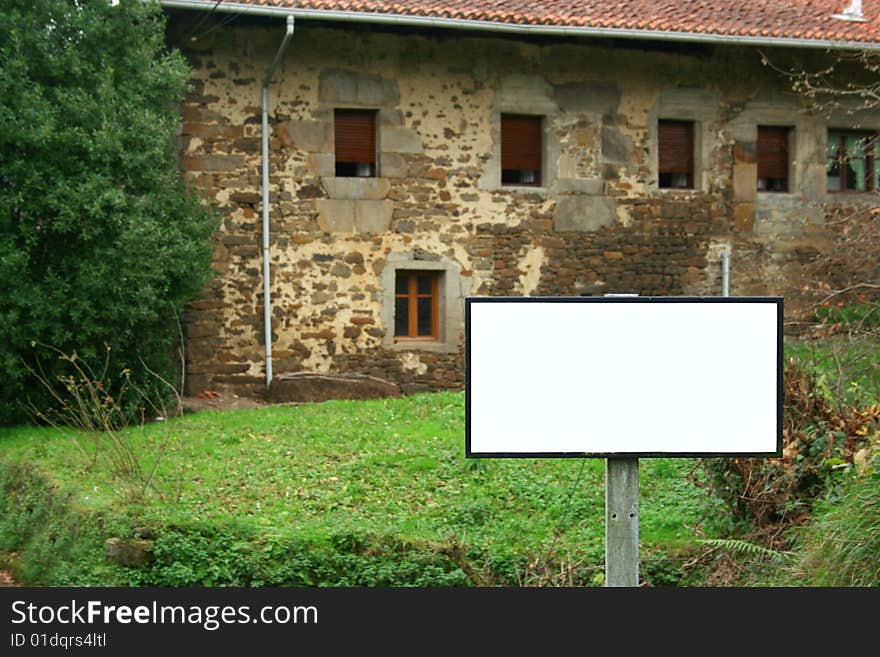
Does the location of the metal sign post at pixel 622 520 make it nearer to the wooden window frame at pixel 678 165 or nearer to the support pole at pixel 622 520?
the support pole at pixel 622 520

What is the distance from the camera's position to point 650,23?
1462 centimetres

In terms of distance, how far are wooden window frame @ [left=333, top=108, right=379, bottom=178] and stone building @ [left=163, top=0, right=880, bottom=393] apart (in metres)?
0.02

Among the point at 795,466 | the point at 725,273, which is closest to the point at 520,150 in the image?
the point at 725,273

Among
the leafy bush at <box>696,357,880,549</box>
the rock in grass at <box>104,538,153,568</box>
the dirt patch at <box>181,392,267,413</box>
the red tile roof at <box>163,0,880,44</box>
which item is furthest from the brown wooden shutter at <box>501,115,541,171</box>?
the rock in grass at <box>104,538,153,568</box>

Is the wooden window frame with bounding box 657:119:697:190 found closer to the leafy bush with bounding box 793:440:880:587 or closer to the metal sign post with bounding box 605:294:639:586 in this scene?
the leafy bush with bounding box 793:440:880:587

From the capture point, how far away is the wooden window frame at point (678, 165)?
15648 millimetres

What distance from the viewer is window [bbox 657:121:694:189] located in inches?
617

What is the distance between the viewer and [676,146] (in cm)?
1572

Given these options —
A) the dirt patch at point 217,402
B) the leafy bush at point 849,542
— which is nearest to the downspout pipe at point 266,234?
the dirt patch at point 217,402

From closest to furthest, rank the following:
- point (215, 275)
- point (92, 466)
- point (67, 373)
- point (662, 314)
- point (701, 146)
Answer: point (662, 314), point (92, 466), point (67, 373), point (215, 275), point (701, 146)

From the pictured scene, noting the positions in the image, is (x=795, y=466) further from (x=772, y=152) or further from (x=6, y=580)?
(x=772, y=152)

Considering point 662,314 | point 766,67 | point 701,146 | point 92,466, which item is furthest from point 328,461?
point 766,67

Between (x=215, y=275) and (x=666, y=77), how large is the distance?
6.63m

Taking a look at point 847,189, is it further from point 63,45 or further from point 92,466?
point 92,466
